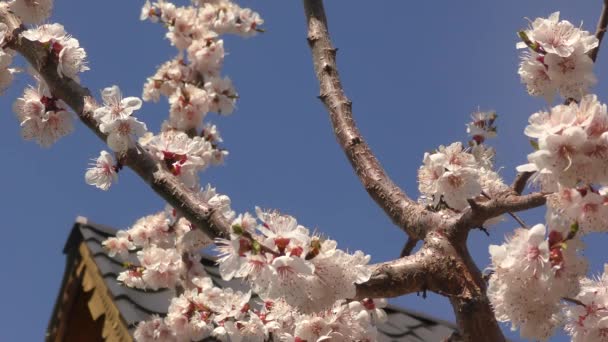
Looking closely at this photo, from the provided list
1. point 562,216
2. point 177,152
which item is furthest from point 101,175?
point 562,216

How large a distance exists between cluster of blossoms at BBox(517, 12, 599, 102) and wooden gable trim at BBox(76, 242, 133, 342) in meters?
2.09

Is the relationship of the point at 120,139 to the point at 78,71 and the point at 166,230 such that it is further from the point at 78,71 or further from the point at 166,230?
the point at 166,230

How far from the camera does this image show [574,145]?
1.71 meters

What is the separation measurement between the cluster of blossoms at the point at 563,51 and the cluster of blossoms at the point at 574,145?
429 millimetres

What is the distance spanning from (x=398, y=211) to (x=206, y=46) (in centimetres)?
294

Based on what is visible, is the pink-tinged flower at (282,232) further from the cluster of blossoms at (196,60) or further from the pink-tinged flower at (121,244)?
the cluster of blossoms at (196,60)

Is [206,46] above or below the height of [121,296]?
above

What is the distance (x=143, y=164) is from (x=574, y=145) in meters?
1.18

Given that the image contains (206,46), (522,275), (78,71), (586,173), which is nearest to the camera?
(586,173)

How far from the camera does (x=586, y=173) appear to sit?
1.74 meters

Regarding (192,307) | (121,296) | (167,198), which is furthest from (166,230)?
(167,198)

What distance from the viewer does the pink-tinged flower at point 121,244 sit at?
3854 mm

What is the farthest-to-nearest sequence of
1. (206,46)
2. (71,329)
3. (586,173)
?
(206,46) < (71,329) < (586,173)

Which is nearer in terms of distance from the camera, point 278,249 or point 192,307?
point 278,249
